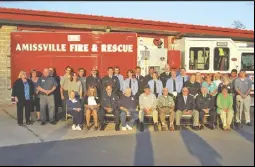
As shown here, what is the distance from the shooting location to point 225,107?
1062 cm

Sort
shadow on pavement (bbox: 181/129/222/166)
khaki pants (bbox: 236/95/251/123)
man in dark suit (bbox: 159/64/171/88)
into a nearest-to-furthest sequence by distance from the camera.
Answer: shadow on pavement (bbox: 181/129/222/166) < khaki pants (bbox: 236/95/251/123) < man in dark suit (bbox: 159/64/171/88)

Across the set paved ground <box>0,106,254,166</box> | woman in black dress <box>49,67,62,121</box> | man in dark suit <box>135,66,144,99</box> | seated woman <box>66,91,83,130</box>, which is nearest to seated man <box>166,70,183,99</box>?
man in dark suit <box>135,66,144,99</box>

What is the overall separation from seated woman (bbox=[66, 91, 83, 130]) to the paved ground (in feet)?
1.08

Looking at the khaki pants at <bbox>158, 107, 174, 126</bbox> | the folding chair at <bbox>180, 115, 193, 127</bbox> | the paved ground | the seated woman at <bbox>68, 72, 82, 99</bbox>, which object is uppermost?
the seated woman at <bbox>68, 72, 82, 99</bbox>

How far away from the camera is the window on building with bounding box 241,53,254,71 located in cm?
1412

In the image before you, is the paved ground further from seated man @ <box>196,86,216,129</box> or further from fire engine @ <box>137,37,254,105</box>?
fire engine @ <box>137,37,254,105</box>

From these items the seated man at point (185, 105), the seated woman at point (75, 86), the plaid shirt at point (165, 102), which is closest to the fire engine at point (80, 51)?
the seated woman at point (75, 86)

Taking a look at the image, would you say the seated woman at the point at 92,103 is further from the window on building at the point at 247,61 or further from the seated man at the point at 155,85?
the window on building at the point at 247,61

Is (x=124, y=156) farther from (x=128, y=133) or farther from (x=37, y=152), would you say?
(x=128, y=133)

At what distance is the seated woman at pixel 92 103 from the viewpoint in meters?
10.5

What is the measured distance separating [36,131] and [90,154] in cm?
294

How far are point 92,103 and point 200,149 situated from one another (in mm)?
3873

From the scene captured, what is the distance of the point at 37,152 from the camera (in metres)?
7.81

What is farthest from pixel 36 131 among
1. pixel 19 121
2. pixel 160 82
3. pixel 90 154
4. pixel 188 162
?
pixel 188 162
